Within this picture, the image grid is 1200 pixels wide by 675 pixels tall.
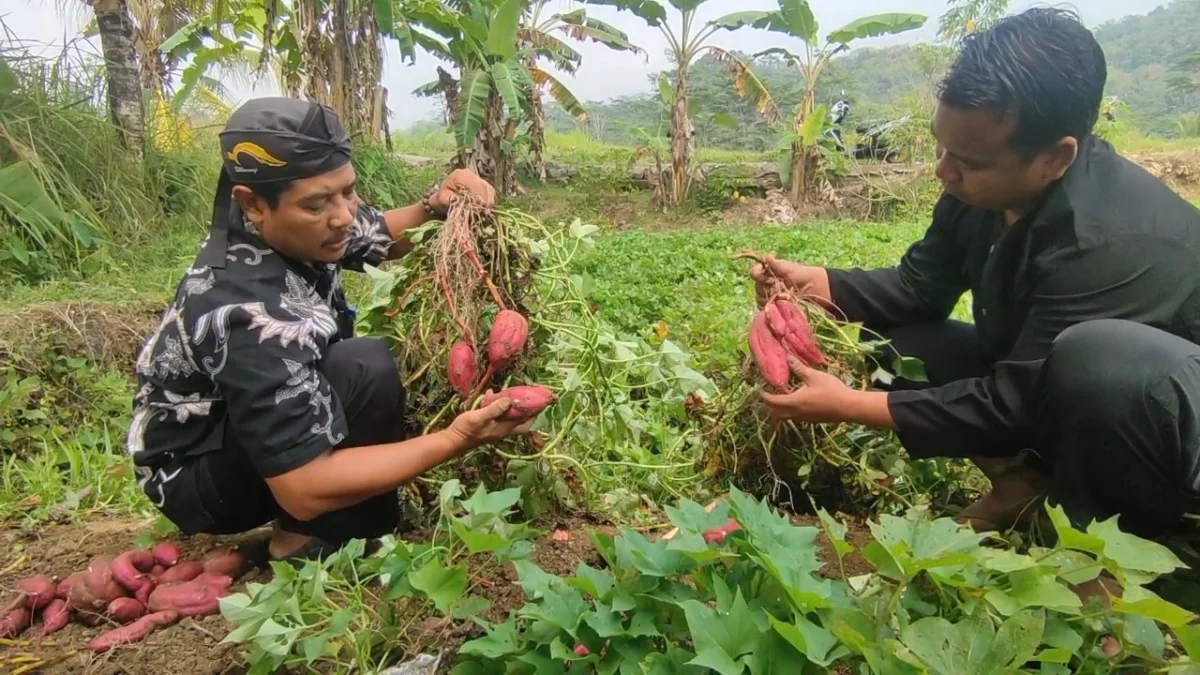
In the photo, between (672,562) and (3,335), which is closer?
(672,562)

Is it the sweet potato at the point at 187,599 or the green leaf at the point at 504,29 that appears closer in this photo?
the sweet potato at the point at 187,599

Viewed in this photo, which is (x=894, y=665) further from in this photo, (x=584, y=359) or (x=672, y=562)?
(x=584, y=359)

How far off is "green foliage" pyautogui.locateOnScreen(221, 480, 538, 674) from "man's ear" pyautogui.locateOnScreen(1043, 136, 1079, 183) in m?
1.36

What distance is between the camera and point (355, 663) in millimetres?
1450

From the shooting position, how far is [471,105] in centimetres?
841

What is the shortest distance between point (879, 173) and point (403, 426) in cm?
960

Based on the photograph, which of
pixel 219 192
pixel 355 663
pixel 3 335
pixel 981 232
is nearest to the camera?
pixel 355 663

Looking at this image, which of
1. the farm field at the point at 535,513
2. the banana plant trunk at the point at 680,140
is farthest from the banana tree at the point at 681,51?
the farm field at the point at 535,513

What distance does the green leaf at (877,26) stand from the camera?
9.28 m

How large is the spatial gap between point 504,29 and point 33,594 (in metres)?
7.33

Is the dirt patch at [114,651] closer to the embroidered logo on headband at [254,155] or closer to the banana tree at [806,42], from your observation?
the embroidered logo on headband at [254,155]

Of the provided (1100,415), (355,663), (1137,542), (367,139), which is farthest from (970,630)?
(367,139)

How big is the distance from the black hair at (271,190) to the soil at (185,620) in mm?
897

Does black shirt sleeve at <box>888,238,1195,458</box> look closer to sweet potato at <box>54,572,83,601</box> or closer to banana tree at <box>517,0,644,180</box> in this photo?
sweet potato at <box>54,572,83,601</box>
